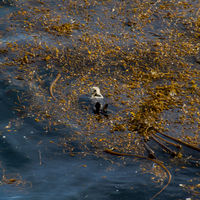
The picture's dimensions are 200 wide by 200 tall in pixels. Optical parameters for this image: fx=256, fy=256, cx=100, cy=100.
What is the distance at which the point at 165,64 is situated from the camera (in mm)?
3141

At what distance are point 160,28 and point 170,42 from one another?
0.40m

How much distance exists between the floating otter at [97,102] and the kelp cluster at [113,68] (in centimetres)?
6

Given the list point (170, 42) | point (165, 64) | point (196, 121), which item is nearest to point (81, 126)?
point (196, 121)

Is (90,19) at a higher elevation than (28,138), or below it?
higher

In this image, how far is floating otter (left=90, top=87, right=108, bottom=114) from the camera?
2.51 metres

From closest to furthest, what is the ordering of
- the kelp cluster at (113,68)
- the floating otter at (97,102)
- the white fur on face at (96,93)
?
the kelp cluster at (113,68), the floating otter at (97,102), the white fur on face at (96,93)

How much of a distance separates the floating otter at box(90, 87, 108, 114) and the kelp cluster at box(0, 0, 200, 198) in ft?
0.20

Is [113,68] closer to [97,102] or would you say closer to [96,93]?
[96,93]

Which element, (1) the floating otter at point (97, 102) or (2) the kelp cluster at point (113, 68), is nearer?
(2) the kelp cluster at point (113, 68)

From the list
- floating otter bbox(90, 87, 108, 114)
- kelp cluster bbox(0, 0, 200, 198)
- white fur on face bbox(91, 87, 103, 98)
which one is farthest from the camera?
white fur on face bbox(91, 87, 103, 98)

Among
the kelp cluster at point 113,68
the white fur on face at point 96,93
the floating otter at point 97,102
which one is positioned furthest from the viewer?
the white fur on face at point 96,93

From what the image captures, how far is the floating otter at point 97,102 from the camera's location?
8.24ft

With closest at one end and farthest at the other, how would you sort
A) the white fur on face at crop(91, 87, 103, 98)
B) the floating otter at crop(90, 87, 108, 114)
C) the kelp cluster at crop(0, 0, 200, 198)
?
the kelp cluster at crop(0, 0, 200, 198)
the floating otter at crop(90, 87, 108, 114)
the white fur on face at crop(91, 87, 103, 98)

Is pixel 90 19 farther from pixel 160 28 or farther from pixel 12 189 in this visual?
pixel 12 189
